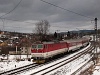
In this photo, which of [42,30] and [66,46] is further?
[42,30]

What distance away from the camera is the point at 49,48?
108 ft

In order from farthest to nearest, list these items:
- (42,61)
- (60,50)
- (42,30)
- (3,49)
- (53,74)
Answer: (42,30)
(3,49)
(60,50)
(42,61)
(53,74)

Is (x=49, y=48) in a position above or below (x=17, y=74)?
above

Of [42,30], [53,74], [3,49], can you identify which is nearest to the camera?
[53,74]

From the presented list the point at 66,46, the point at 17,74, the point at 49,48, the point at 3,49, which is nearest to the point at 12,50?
the point at 3,49

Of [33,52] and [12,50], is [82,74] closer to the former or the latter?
[33,52]

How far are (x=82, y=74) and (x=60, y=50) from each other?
18.1m

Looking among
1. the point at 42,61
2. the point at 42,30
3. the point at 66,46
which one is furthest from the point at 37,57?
the point at 42,30

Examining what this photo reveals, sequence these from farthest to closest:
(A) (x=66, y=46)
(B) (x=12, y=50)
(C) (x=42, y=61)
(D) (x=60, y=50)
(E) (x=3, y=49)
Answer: (B) (x=12, y=50), (E) (x=3, y=49), (A) (x=66, y=46), (D) (x=60, y=50), (C) (x=42, y=61)

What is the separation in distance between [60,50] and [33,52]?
33.6 ft

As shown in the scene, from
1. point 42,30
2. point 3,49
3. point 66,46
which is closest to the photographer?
point 66,46

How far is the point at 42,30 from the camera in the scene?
10731 cm

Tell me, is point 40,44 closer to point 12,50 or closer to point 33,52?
point 33,52

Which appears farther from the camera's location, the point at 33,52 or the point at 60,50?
the point at 60,50
